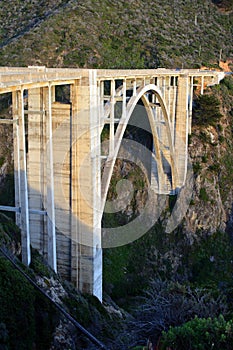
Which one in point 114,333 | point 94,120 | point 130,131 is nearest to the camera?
point 114,333

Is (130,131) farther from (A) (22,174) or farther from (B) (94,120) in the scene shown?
(A) (22,174)

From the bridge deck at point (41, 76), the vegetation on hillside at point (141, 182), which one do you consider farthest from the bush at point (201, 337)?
the bridge deck at point (41, 76)

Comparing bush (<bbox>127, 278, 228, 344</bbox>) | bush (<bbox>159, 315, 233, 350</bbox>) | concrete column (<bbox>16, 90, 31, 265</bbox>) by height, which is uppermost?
concrete column (<bbox>16, 90, 31, 265</bbox>)

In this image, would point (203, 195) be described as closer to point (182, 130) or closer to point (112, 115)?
point (182, 130)

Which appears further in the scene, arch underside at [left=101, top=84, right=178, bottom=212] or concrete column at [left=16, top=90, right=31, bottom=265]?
arch underside at [left=101, top=84, right=178, bottom=212]

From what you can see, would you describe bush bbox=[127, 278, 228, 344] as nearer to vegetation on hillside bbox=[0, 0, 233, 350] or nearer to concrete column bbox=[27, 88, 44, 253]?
vegetation on hillside bbox=[0, 0, 233, 350]

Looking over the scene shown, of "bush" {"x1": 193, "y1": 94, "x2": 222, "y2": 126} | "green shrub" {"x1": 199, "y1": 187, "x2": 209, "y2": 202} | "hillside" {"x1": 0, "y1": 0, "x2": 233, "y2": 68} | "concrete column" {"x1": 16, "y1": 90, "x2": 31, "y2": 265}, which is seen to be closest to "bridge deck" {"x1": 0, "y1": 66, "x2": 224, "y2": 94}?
"concrete column" {"x1": 16, "y1": 90, "x2": 31, "y2": 265}

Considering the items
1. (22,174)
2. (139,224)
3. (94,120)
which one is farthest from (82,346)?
(139,224)

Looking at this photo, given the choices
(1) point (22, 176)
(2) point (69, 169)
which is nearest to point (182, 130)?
(2) point (69, 169)
